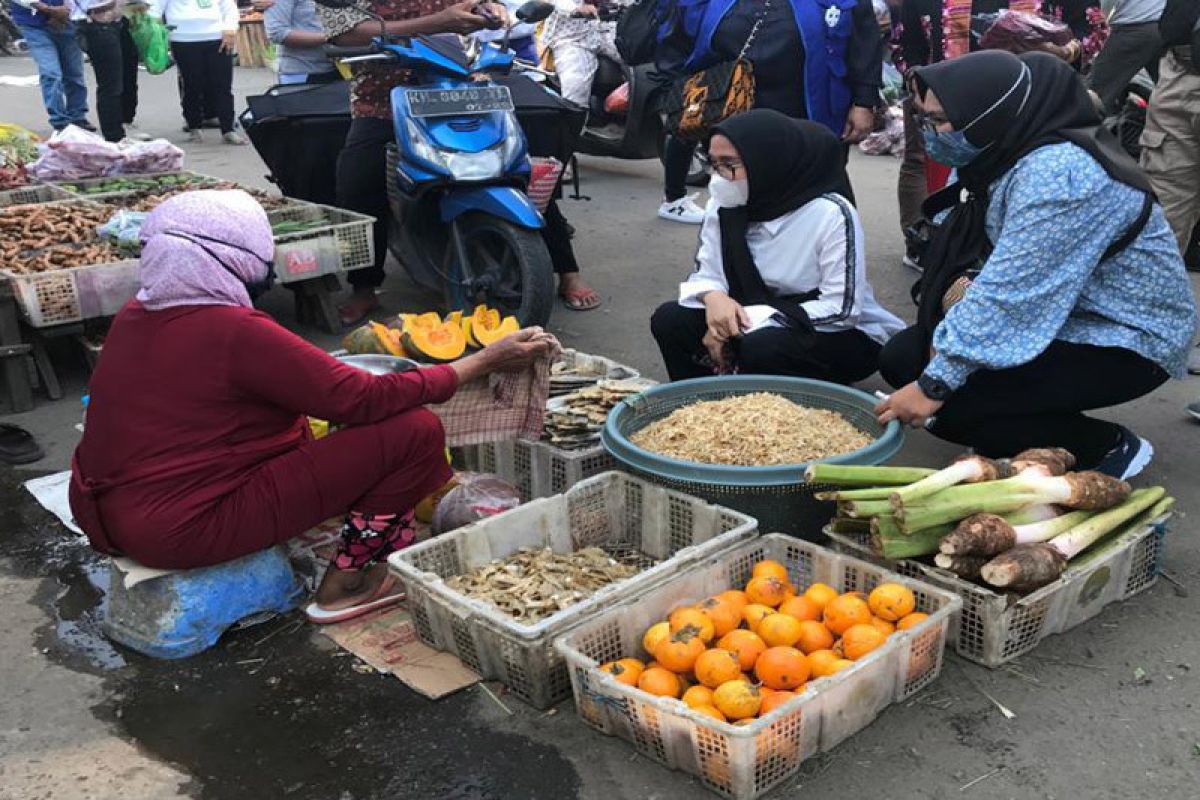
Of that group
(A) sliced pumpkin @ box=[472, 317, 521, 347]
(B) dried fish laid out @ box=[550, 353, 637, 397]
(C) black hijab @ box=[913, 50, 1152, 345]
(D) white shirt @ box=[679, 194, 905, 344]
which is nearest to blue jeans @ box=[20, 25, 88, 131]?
(A) sliced pumpkin @ box=[472, 317, 521, 347]

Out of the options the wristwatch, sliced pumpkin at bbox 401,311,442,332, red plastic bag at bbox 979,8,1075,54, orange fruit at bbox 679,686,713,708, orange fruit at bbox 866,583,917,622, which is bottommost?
orange fruit at bbox 679,686,713,708

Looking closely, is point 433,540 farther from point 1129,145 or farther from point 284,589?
point 1129,145

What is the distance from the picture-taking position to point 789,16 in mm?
5355

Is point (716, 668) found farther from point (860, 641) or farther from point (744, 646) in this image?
point (860, 641)

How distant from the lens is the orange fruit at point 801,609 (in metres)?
2.84

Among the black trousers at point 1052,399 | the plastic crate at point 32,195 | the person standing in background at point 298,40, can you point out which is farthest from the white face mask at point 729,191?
the plastic crate at point 32,195

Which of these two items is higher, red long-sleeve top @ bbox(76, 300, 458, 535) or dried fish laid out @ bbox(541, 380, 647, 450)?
red long-sleeve top @ bbox(76, 300, 458, 535)

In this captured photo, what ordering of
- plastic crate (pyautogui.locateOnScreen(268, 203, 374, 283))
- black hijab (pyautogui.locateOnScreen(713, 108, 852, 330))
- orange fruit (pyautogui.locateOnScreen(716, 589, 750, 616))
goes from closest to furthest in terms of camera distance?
orange fruit (pyautogui.locateOnScreen(716, 589, 750, 616)) → black hijab (pyautogui.locateOnScreen(713, 108, 852, 330)) → plastic crate (pyautogui.locateOnScreen(268, 203, 374, 283))

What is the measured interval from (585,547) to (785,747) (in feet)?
3.72

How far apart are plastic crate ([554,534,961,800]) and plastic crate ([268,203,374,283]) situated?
3213 mm

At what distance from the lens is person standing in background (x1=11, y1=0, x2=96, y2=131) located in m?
9.55

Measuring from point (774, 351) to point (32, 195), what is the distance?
4.91 metres

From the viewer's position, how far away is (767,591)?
2.91 meters

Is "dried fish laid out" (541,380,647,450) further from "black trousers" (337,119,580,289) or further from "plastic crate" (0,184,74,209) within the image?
"plastic crate" (0,184,74,209)
